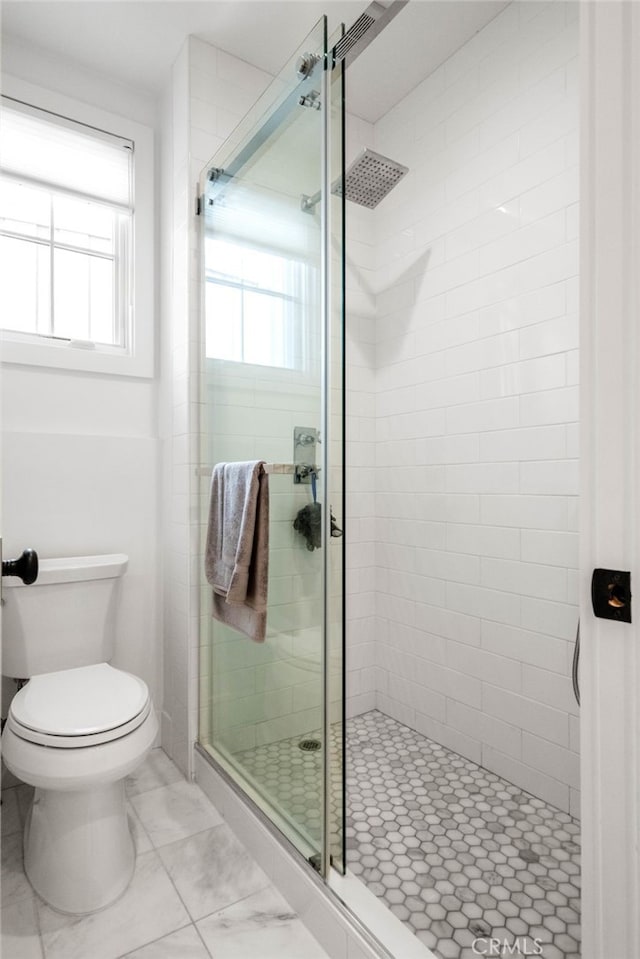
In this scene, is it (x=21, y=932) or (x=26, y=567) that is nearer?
(x=21, y=932)

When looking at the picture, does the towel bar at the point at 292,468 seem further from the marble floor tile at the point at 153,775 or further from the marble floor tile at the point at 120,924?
the marble floor tile at the point at 153,775

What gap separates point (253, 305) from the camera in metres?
1.67

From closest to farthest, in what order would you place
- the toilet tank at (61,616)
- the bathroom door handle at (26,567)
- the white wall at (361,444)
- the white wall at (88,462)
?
the bathroom door handle at (26,567)
the toilet tank at (61,616)
the white wall at (88,462)
the white wall at (361,444)

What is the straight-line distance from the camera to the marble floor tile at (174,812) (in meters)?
1.64

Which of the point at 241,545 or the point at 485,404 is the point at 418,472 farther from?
the point at 241,545

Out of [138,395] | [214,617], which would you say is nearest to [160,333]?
[138,395]

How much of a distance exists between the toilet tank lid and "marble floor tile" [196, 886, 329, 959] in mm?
1017

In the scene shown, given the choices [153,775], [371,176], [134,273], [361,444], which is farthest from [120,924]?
[371,176]

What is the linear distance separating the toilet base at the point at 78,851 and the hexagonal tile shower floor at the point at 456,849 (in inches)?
15.9

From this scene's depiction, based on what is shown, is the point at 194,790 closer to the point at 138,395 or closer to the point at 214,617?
the point at 214,617

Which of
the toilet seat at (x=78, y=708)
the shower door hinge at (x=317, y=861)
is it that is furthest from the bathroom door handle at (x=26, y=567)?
the shower door hinge at (x=317, y=861)

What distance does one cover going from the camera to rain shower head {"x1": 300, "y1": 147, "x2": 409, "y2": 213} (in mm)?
1865

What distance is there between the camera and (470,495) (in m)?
2.04

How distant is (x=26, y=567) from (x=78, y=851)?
2.46 feet
